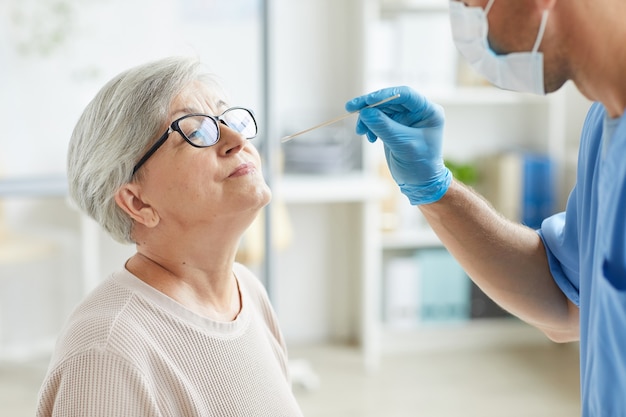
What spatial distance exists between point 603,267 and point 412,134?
452 millimetres

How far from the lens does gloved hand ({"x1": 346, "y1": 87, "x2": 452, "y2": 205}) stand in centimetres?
145

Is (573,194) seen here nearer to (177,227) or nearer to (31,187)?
(177,227)

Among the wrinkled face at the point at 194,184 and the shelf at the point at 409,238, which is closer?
the wrinkled face at the point at 194,184

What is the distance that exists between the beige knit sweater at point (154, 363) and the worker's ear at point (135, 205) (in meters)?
0.10

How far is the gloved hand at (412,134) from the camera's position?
1.45 m

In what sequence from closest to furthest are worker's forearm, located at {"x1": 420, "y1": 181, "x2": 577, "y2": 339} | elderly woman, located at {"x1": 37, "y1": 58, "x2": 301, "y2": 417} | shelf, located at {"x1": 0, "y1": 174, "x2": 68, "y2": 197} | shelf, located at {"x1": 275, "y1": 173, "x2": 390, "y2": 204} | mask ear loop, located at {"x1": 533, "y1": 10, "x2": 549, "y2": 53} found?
mask ear loop, located at {"x1": 533, "y1": 10, "x2": 549, "y2": 53}, elderly woman, located at {"x1": 37, "y1": 58, "x2": 301, "y2": 417}, worker's forearm, located at {"x1": 420, "y1": 181, "x2": 577, "y2": 339}, shelf, located at {"x1": 0, "y1": 174, "x2": 68, "y2": 197}, shelf, located at {"x1": 275, "y1": 173, "x2": 390, "y2": 204}

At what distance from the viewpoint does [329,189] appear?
3.37 m

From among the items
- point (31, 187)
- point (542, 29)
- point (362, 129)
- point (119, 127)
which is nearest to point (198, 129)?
point (119, 127)

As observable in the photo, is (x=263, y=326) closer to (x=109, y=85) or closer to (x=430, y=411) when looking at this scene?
(x=109, y=85)

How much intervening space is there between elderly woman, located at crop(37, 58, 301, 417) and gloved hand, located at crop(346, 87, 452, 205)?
22 cm

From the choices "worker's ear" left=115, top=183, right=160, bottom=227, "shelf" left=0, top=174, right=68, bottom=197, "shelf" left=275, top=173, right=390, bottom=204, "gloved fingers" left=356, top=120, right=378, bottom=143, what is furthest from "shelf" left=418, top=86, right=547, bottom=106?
"worker's ear" left=115, top=183, right=160, bottom=227

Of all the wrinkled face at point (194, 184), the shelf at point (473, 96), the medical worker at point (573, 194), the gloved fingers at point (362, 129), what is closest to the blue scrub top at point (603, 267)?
the medical worker at point (573, 194)

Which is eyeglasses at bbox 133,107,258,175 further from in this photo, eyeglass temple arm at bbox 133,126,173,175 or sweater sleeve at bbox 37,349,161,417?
sweater sleeve at bbox 37,349,161,417

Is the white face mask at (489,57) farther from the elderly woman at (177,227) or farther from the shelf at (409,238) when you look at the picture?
the shelf at (409,238)
